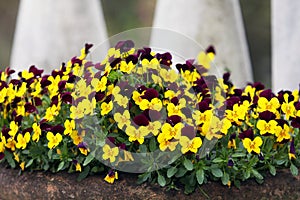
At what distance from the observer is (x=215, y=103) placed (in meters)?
1.98

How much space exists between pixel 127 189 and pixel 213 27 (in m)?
1.65

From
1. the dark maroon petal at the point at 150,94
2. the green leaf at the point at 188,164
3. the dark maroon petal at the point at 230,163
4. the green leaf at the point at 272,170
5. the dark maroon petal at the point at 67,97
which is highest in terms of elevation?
the dark maroon petal at the point at 150,94

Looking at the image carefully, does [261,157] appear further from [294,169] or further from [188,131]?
[188,131]

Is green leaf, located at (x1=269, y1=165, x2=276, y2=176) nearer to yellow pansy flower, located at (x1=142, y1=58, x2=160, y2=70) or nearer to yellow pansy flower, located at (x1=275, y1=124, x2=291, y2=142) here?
yellow pansy flower, located at (x1=275, y1=124, x2=291, y2=142)

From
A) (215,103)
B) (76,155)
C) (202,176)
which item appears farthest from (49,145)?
(215,103)

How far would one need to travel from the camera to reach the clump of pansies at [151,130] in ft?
5.45

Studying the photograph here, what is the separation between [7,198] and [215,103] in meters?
0.79

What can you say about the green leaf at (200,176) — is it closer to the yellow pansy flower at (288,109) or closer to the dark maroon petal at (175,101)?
the dark maroon petal at (175,101)

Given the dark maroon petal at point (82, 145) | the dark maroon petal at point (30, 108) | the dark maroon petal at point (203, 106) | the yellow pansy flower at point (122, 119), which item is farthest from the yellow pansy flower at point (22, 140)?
the dark maroon petal at point (203, 106)

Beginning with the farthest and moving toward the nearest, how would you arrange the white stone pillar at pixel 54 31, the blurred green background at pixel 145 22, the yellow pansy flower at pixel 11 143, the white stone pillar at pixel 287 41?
the blurred green background at pixel 145 22, the white stone pillar at pixel 54 31, the white stone pillar at pixel 287 41, the yellow pansy flower at pixel 11 143

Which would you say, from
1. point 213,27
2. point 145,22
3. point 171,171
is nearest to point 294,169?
point 171,171

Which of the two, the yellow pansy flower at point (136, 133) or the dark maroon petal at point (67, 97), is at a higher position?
the dark maroon petal at point (67, 97)

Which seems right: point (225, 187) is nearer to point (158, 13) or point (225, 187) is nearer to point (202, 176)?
point (202, 176)

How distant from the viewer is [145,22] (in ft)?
26.7
